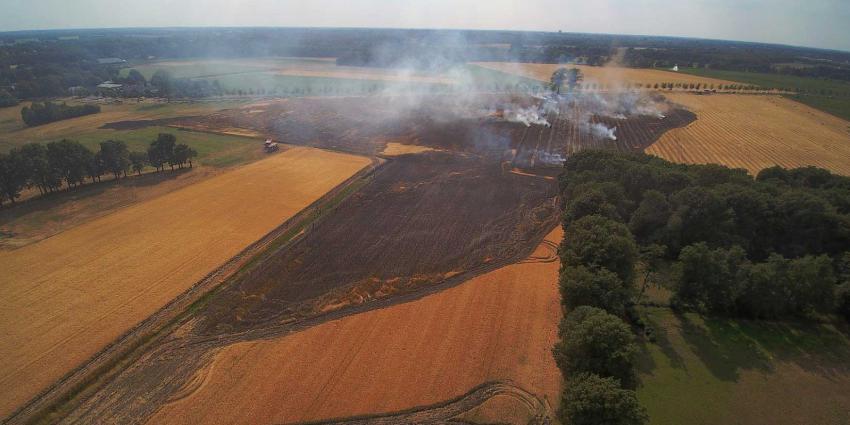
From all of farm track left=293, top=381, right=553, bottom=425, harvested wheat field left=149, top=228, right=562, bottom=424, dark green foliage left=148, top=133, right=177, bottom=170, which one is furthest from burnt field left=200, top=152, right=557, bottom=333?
dark green foliage left=148, top=133, right=177, bottom=170

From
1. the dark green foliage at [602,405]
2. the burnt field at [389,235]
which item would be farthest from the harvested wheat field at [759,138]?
the dark green foliage at [602,405]

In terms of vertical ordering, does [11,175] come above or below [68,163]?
below

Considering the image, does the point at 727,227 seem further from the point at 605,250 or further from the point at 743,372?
the point at 605,250

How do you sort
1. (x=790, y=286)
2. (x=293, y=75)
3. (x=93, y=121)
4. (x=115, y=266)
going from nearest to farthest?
(x=790, y=286), (x=115, y=266), (x=93, y=121), (x=293, y=75)

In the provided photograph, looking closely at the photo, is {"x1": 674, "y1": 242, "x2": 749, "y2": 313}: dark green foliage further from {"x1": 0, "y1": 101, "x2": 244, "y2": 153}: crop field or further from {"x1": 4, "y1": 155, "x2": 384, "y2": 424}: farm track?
{"x1": 0, "y1": 101, "x2": 244, "y2": 153}: crop field

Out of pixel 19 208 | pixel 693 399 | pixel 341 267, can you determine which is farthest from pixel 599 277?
pixel 19 208

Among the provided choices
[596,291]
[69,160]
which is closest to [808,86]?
[596,291]

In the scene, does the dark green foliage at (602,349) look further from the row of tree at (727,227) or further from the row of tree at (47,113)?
the row of tree at (47,113)
